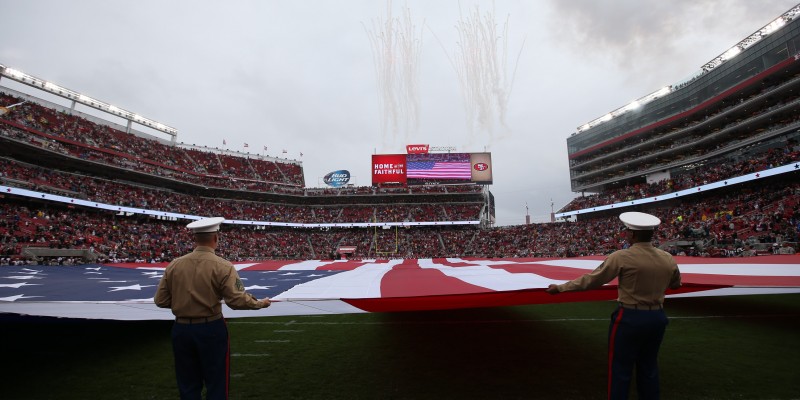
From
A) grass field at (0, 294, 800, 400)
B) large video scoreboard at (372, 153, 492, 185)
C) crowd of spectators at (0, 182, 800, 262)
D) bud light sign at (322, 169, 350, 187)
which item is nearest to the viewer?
grass field at (0, 294, 800, 400)

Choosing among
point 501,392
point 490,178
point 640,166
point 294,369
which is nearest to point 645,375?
point 501,392

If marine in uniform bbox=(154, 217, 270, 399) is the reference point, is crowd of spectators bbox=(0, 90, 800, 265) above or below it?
above

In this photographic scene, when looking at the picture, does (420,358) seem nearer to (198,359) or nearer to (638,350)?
(638,350)

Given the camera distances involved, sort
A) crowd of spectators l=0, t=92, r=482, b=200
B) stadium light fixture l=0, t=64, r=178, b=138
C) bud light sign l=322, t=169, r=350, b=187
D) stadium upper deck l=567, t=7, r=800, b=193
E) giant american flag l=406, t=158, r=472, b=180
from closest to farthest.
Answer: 1. stadium upper deck l=567, t=7, r=800, b=193
2. crowd of spectators l=0, t=92, r=482, b=200
3. stadium light fixture l=0, t=64, r=178, b=138
4. giant american flag l=406, t=158, r=472, b=180
5. bud light sign l=322, t=169, r=350, b=187

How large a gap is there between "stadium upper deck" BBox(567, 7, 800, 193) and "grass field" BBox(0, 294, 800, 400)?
36.9m

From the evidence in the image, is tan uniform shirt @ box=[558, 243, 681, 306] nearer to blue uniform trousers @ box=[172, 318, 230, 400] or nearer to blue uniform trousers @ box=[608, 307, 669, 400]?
blue uniform trousers @ box=[608, 307, 669, 400]

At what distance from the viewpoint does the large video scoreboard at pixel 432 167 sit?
4681cm

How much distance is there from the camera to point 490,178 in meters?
46.5

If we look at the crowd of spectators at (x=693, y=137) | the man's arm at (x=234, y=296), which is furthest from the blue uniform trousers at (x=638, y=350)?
the crowd of spectators at (x=693, y=137)

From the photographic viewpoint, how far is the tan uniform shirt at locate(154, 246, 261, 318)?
2.88 m

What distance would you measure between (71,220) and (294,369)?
3677 centimetres

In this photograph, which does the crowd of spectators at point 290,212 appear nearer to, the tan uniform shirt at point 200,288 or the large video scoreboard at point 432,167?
the large video scoreboard at point 432,167

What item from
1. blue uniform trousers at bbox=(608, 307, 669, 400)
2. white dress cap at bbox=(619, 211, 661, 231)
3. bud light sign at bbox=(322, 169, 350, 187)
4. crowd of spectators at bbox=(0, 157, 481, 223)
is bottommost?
blue uniform trousers at bbox=(608, 307, 669, 400)

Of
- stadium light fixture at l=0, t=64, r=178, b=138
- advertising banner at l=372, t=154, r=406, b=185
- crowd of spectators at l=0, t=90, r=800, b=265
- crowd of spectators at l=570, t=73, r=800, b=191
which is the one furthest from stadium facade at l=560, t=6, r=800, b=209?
stadium light fixture at l=0, t=64, r=178, b=138
